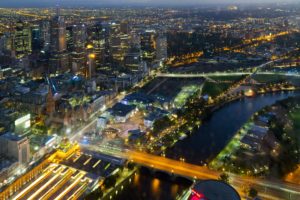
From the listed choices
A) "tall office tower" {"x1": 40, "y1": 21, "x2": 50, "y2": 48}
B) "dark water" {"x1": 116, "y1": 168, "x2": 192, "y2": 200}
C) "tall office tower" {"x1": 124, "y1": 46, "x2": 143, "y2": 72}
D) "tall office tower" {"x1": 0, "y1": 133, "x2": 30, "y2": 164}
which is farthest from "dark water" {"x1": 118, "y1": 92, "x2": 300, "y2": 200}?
"tall office tower" {"x1": 40, "y1": 21, "x2": 50, "y2": 48}

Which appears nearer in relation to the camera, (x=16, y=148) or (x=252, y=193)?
(x=252, y=193)

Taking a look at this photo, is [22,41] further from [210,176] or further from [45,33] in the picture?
[210,176]

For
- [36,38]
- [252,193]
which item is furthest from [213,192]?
[36,38]

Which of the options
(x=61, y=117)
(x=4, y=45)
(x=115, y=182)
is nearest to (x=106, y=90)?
(x=61, y=117)

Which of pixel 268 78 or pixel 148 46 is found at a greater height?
pixel 148 46

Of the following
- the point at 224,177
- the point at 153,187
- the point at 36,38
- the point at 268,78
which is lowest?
the point at 153,187

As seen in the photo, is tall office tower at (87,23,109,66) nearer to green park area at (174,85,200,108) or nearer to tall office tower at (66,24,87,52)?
tall office tower at (66,24,87,52)

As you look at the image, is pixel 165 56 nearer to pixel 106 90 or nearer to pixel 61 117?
pixel 106 90

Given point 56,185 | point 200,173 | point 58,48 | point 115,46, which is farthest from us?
point 115,46
